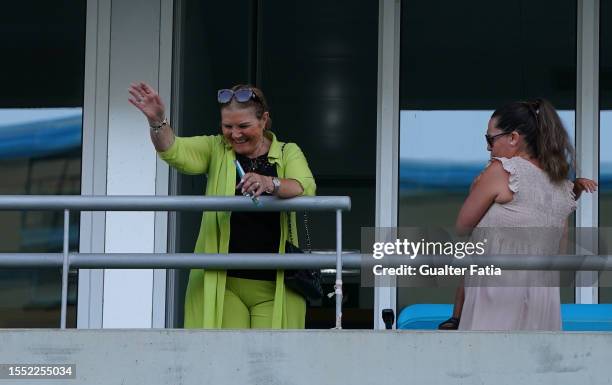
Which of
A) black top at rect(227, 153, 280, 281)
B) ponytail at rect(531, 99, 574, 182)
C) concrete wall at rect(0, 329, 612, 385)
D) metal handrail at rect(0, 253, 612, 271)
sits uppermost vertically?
ponytail at rect(531, 99, 574, 182)

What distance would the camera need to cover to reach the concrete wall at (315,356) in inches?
195

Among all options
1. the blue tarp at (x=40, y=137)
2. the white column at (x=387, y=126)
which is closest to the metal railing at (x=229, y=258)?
the white column at (x=387, y=126)

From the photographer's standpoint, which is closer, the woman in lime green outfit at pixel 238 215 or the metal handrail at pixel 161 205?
the metal handrail at pixel 161 205

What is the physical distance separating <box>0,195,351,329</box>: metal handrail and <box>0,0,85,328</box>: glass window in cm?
311

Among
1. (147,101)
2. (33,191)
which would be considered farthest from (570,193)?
(33,191)

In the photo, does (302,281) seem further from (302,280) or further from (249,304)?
(249,304)

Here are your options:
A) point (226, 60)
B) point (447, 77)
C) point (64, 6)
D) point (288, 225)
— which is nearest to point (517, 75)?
point (447, 77)

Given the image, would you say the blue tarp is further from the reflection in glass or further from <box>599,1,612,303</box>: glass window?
<box>599,1,612,303</box>: glass window

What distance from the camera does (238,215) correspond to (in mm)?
5367

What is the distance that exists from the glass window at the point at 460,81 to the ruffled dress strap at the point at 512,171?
323 cm

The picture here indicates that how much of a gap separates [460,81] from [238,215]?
380 cm

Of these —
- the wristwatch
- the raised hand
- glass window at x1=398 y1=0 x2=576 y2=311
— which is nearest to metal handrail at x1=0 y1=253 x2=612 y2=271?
the wristwatch

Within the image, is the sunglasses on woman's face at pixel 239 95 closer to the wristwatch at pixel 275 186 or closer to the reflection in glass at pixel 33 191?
the wristwatch at pixel 275 186

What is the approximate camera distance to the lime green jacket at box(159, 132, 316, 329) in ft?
17.2
